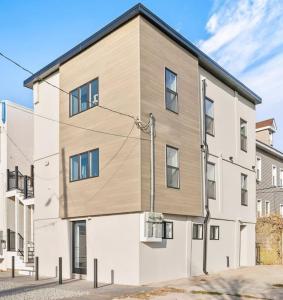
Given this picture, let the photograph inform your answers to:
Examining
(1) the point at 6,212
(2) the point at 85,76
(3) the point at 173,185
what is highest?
(2) the point at 85,76

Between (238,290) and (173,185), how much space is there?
4.54m

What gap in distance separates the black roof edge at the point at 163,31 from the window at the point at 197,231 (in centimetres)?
719

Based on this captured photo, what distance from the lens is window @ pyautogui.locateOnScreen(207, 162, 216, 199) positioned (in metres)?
18.7

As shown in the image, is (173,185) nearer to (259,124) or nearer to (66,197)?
(66,197)

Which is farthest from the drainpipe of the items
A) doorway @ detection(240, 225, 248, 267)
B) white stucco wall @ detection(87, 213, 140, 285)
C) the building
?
doorway @ detection(240, 225, 248, 267)

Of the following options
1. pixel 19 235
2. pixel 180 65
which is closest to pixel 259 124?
pixel 180 65

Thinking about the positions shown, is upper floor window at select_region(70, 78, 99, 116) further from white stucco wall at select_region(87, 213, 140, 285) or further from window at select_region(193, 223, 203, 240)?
window at select_region(193, 223, 203, 240)

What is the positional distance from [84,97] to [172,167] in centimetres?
472

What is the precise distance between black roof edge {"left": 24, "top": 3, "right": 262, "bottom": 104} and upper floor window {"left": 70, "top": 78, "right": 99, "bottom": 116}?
62.8 inches

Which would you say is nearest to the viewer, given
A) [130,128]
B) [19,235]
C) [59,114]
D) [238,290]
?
[238,290]

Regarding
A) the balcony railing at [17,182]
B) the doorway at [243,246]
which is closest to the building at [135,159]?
the doorway at [243,246]

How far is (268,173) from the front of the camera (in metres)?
29.5

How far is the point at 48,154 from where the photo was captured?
63.2 ft

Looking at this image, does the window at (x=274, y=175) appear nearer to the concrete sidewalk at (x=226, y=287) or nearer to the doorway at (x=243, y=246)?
the doorway at (x=243, y=246)
